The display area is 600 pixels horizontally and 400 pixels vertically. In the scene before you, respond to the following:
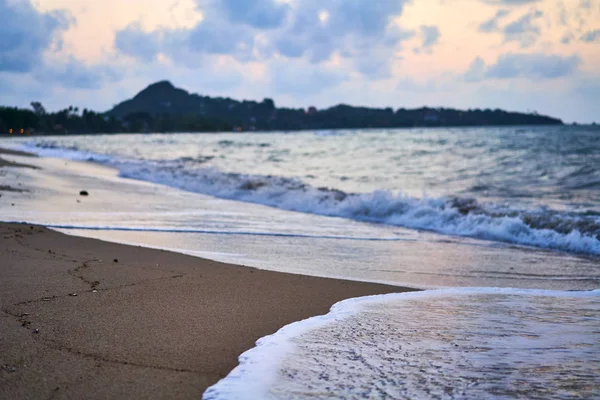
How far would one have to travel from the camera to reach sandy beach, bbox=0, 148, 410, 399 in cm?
332

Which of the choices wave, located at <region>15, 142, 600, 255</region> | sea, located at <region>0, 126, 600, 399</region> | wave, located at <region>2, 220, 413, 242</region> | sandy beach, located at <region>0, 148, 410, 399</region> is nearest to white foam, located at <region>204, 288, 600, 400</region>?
sea, located at <region>0, 126, 600, 399</region>

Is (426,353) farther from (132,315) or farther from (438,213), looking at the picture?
(438,213)

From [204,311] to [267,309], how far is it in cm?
57

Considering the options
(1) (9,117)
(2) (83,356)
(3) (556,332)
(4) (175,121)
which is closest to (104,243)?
(2) (83,356)

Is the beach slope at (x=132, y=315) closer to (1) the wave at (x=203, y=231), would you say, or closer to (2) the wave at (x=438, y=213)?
(1) the wave at (x=203, y=231)

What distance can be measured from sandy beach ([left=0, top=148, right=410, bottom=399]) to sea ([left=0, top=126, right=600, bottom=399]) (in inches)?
11.7

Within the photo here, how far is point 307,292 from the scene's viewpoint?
5906mm

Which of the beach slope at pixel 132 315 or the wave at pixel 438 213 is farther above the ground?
the wave at pixel 438 213

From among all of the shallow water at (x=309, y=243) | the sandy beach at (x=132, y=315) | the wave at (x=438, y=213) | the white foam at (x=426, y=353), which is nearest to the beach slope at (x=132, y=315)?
the sandy beach at (x=132, y=315)

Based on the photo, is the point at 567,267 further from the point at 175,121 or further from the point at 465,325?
the point at 175,121

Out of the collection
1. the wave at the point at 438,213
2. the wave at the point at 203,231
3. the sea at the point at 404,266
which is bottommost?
the wave at the point at 203,231

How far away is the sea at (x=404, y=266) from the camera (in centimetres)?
354

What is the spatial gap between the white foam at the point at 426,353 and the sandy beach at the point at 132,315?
0.27 metres

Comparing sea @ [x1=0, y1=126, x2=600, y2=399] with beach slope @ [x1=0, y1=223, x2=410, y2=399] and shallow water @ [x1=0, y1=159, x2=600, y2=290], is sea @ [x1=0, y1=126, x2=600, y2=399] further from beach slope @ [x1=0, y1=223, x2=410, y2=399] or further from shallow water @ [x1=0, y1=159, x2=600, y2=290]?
beach slope @ [x1=0, y1=223, x2=410, y2=399]
